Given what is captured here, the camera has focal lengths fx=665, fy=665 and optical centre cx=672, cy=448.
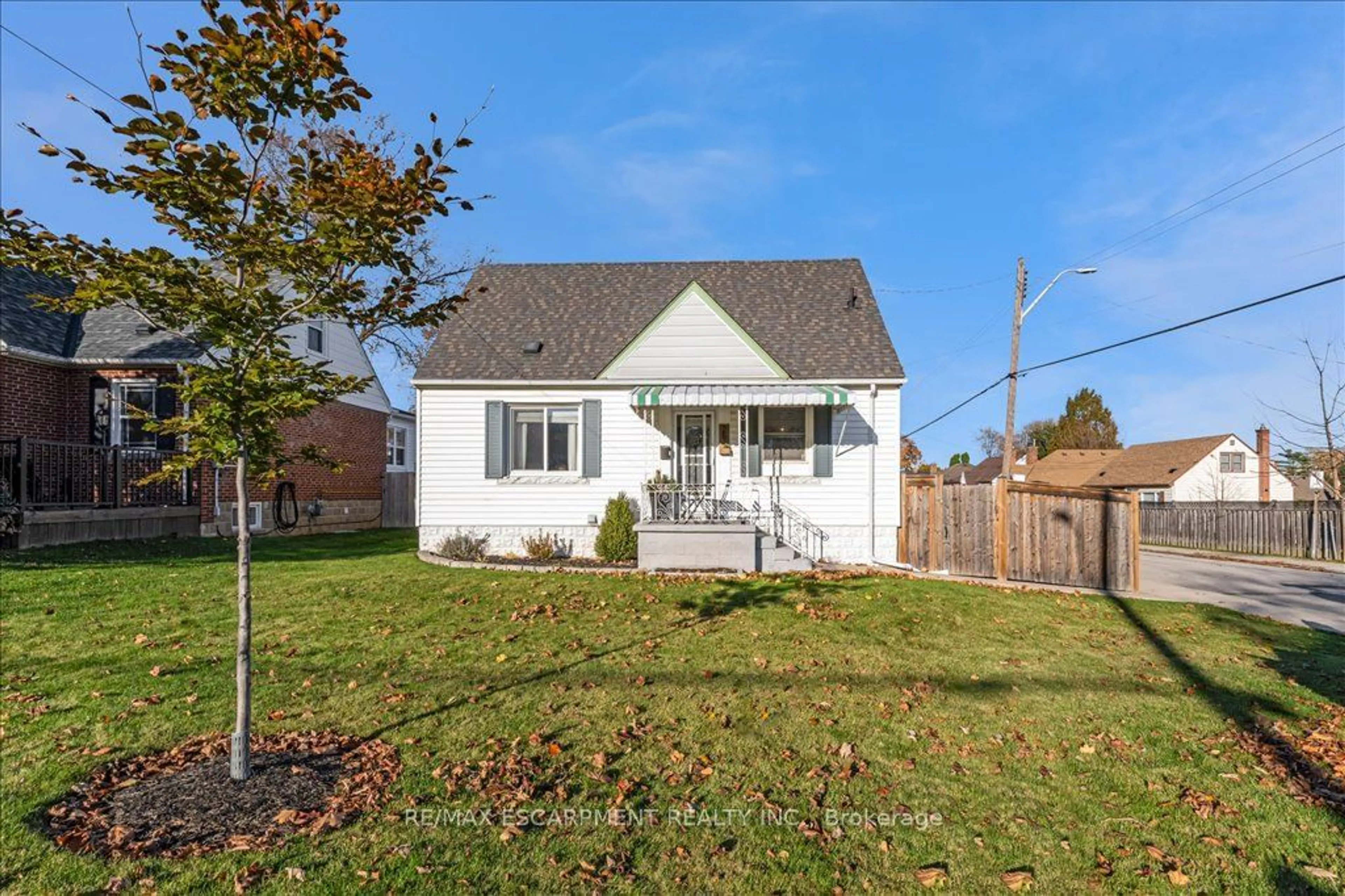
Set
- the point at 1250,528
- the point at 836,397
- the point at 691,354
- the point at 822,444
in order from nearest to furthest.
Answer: the point at 836,397 < the point at 822,444 < the point at 691,354 < the point at 1250,528

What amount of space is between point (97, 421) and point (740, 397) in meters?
15.6

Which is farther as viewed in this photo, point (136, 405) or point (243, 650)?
point (136, 405)

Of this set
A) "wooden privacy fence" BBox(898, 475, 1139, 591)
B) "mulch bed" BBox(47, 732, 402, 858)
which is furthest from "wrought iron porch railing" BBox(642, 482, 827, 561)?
"mulch bed" BBox(47, 732, 402, 858)

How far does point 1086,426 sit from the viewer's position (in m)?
56.4

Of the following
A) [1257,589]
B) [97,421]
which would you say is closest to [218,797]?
[97,421]

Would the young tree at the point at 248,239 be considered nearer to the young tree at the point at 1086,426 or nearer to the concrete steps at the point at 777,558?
the concrete steps at the point at 777,558

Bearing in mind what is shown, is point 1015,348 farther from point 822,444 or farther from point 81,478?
point 81,478

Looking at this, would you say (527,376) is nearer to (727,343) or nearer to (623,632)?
(727,343)

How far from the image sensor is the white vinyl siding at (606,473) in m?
14.2

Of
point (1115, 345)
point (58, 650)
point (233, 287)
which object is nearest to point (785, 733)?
point (233, 287)

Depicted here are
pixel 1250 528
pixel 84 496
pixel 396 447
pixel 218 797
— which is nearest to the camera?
pixel 218 797

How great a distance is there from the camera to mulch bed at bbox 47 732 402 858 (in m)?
3.70

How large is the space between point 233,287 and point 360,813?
3350 mm

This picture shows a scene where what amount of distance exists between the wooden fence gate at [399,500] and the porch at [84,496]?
23.1 ft
